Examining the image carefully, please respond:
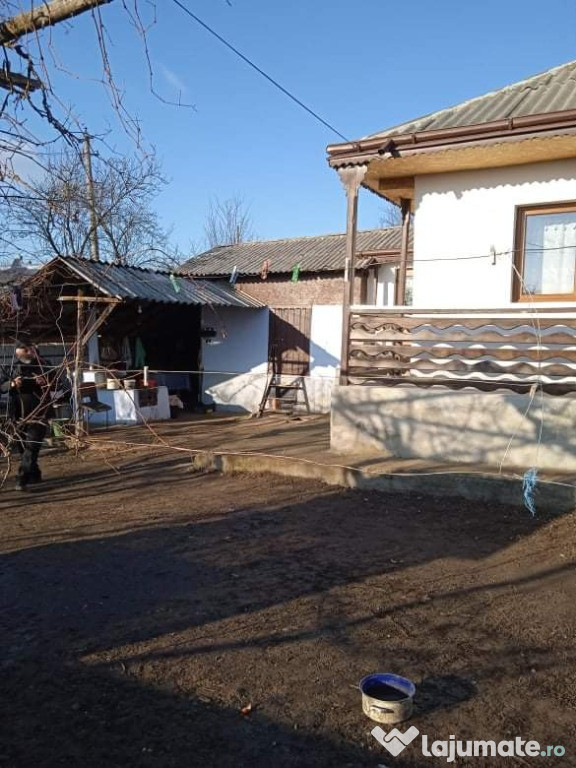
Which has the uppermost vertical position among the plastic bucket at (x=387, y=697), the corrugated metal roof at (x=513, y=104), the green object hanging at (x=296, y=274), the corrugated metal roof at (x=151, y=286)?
the corrugated metal roof at (x=513, y=104)

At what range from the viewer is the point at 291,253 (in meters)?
16.4

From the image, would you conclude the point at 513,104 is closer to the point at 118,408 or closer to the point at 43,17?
the point at 43,17

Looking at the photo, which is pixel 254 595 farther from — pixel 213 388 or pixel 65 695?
pixel 213 388

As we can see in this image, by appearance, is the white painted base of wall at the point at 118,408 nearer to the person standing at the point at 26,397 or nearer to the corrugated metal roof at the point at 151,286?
the corrugated metal roof at the point at 151,286

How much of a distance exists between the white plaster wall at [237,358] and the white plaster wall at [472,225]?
23.5 ft

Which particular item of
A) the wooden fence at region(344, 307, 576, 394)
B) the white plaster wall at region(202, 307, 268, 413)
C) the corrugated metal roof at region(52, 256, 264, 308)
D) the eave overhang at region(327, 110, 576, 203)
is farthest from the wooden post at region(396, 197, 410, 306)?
the white plaster wall at region(202, 307, 268, 413)

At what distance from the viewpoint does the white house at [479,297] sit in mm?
7023

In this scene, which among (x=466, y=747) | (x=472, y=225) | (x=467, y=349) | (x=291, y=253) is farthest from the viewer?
(x=291, y=253)

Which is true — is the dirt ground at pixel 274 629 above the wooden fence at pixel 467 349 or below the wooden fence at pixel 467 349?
below

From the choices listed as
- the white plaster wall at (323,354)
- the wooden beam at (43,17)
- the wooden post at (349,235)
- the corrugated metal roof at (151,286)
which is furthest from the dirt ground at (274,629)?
the white plaster wall at (323,354)

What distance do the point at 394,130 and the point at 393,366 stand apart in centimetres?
323

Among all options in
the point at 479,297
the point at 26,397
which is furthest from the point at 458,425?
the point at 26,397

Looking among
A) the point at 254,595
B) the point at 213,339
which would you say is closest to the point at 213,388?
the point at 213,339

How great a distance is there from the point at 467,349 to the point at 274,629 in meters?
4.87
